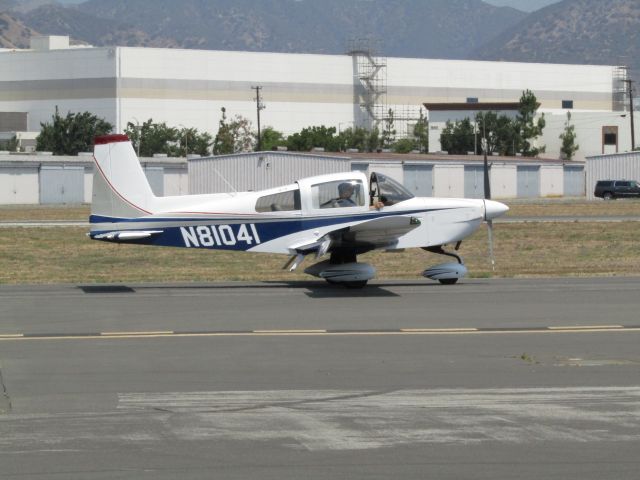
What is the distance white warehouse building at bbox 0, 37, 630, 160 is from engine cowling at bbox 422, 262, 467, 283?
87.3 m

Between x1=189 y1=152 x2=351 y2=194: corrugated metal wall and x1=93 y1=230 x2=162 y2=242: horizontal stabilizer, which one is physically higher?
x1=189 y1=152 x2=351 y2=194: corrugated metal wall

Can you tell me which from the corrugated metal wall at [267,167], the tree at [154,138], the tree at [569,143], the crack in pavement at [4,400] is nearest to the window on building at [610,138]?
the tree at [569,143]

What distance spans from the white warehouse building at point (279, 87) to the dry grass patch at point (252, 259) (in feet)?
227

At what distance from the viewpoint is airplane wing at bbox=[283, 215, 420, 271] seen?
65.9ft

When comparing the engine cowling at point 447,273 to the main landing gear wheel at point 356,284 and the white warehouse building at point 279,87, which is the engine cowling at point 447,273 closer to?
the main landing gear wheel at point 356,284

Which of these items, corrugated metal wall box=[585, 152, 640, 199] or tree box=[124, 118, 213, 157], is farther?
tree box=[124, 118, 213, 157]

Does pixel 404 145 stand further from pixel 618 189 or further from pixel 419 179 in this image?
pixel 618 189

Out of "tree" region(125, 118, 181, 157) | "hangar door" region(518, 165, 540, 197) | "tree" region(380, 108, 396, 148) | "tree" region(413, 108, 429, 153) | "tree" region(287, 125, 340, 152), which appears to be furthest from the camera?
"tree" region(413, 108, 429, 153)

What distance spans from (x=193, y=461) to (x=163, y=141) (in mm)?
94857

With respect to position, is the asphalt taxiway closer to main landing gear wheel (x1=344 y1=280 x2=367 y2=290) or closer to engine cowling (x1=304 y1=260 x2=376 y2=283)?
engine cowling (x1=304 y1=260 x2=376 y2=283)

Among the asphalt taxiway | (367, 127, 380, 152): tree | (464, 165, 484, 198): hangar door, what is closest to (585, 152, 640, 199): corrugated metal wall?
(464, 165, 484, 198): hangar door

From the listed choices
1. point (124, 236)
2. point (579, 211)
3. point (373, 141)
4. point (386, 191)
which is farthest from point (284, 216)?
point (373, 141)

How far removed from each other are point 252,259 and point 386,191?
9478 millimetres

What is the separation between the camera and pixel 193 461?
Result: 836 cm
